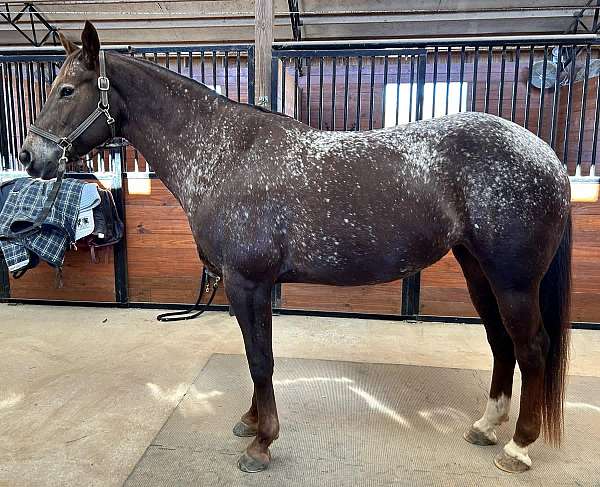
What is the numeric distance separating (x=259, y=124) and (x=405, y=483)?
4.23ft

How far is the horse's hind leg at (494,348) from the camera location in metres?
1.67

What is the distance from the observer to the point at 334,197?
1398mm

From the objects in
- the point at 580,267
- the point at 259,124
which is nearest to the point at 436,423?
the point at 259,124

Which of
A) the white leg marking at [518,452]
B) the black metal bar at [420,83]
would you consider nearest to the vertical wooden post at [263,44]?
the black metal bar at [420,83]

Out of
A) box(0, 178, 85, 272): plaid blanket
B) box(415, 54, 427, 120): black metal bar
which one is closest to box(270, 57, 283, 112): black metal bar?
box(415, 54, 427, 120): black metal bar

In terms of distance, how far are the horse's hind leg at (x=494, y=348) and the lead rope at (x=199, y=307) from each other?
1.86 meters

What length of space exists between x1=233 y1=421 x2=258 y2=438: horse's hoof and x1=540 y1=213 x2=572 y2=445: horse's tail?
1059mm

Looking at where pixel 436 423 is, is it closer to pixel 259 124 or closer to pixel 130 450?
pixel 130 450

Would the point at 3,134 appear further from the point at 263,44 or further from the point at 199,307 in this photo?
the point at 263,44

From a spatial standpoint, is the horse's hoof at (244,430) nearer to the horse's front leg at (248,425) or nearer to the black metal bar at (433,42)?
the horse's front leg at (248,425)

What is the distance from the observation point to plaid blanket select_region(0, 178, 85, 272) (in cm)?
279

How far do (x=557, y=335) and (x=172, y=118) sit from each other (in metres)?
1.55

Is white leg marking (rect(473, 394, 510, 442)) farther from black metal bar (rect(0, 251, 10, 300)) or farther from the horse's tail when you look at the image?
black metal bar (rect(0, 251, 10, 300))

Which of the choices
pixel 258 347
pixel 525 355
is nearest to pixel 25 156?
pixel 258 347
